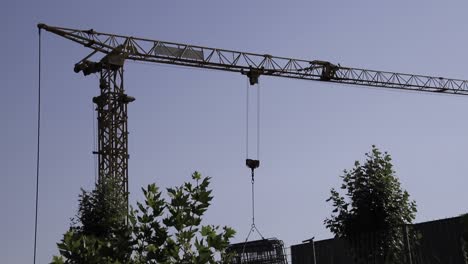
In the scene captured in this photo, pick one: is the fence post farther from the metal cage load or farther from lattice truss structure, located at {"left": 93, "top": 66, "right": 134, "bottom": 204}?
lattice truss structure, located at {"left": 93, "top": 66, "right": 134, "bottom": 204}

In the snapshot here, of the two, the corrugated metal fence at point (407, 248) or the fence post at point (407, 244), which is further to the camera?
the corrugated metal fence at point (407, 248)

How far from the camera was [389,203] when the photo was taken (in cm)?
1656

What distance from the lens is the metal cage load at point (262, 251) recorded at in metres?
23.7

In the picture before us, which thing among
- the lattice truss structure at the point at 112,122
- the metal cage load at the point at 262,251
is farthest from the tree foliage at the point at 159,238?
the lattice truss structure at the point at 112,122

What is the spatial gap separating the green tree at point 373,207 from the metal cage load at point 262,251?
670 cm

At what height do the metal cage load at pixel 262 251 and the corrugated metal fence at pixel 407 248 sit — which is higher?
the metal cage load at pixel 262 251

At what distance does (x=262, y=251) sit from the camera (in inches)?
949

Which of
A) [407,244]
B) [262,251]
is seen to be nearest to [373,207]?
[407,244]

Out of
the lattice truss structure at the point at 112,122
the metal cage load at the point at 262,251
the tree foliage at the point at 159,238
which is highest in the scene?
the lattice truss structure at the point at 112,122

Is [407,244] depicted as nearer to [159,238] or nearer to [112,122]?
[159,238]

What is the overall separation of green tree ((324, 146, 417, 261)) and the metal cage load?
22.0ft

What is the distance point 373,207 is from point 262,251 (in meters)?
8.08

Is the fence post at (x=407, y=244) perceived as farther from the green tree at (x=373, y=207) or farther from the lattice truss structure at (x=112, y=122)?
the lattice truss structure at (x=112, y=122)

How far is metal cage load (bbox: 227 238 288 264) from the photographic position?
23703mm
